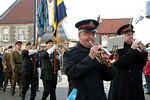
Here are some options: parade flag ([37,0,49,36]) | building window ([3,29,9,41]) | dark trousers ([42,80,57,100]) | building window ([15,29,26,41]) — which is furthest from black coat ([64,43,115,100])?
building window ([3,29,9,41])

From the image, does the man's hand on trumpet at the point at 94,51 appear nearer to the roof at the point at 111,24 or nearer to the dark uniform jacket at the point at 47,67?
the dark uniform jacket at the point at 47,67

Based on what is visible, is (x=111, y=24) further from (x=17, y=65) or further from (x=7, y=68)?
(x=17, y=65)

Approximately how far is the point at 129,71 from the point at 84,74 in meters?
1.60

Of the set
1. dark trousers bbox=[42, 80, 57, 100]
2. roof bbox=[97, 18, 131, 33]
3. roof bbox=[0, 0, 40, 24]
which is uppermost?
roof bbox=[0, 0, 40, 24]

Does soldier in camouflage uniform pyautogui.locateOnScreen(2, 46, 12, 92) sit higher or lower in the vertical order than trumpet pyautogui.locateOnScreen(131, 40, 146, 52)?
lower

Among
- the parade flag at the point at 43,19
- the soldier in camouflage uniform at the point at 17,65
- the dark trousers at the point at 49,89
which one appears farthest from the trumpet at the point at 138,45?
the soldier in camouflage uniform at the point at 17,65

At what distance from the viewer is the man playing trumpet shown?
4.85 metres

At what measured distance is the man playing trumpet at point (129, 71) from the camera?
4.85 metres

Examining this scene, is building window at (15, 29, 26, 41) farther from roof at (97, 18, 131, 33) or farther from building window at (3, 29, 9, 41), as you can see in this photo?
roof at (97, 18, 131, 33)

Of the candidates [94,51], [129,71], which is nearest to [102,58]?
[94,51]

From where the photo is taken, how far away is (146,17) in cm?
509

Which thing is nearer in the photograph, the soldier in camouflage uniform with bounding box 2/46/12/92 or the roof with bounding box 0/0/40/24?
the soldier in camouflage uniform with bounding box 2/46/12/92

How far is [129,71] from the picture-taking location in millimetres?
5023

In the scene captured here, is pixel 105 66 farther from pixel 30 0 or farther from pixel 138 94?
pixel 30 0
